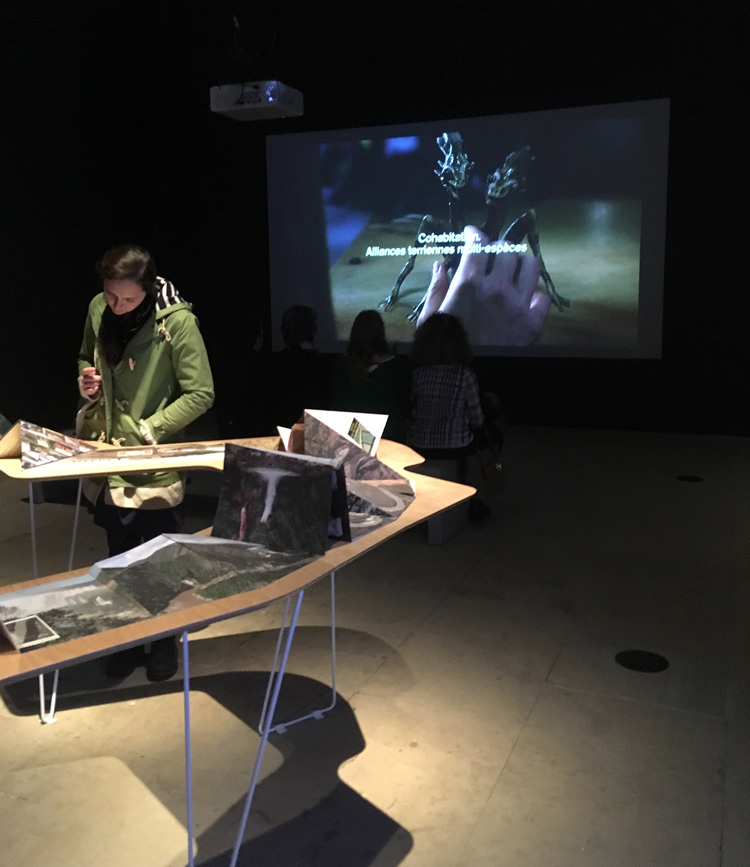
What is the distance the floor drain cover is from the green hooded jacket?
1.64 metres

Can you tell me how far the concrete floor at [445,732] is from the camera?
1.98 m

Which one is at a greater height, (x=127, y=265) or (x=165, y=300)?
(x=127, y=265)

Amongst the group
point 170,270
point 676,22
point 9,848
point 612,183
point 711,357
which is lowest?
point 9,848

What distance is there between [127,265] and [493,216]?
5.20m

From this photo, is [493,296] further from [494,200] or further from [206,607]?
[206,607]

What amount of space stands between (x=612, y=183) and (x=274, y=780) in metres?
5.90

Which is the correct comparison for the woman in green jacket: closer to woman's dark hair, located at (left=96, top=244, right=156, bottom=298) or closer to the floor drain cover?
woman's dark hair, located at (left=96, top=244, right=156, bottom=298)

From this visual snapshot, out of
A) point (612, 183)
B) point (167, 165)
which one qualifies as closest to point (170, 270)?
point (167, 165)

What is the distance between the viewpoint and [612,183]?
684cm

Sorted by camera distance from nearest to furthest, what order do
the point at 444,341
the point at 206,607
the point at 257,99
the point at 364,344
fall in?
the point at 206,607
the point at 444,341
the point at 364,344
the point at 257,99

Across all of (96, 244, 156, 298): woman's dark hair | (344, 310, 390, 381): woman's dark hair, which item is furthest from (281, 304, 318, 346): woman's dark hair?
(96, 244, 156, 298): woman's dark hair

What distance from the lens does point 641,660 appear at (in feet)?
9.52

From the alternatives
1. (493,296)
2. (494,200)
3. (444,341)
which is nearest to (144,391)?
(444,341)

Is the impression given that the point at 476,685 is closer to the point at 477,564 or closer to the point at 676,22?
the point at 477,564
